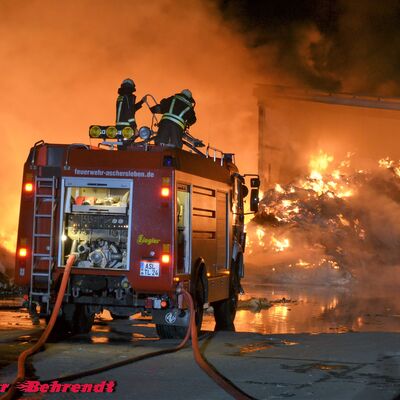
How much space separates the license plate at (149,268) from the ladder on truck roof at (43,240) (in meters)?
1.19

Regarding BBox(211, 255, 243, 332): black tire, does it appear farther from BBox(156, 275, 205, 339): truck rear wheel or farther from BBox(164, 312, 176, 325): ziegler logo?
BBox(164, 312, 176, 325): ziegler logo

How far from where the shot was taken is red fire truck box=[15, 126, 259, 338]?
10.2 meters

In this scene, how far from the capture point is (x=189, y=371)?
7.78 meters

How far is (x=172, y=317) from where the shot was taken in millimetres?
10492

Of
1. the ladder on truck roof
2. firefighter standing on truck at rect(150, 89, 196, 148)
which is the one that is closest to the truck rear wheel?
the ladder on truck roof

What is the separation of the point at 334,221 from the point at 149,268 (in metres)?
23.4

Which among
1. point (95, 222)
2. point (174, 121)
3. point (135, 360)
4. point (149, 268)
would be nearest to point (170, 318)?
point (149, 268)

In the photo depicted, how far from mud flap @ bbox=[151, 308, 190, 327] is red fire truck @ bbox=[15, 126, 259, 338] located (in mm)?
13

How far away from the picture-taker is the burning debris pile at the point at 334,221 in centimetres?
3077

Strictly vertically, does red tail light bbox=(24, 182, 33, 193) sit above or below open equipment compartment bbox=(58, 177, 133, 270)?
above

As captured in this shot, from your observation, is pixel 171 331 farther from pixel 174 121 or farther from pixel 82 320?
pixel 174 121

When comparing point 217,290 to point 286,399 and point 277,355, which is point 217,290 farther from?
point 286,399

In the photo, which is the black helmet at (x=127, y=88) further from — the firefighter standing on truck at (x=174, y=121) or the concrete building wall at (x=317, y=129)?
the concrete building wall at (x=317, y=129)

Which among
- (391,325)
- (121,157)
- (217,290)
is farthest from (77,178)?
(391,325)
